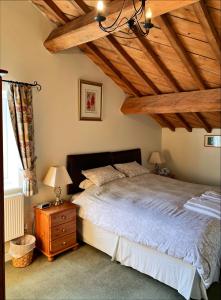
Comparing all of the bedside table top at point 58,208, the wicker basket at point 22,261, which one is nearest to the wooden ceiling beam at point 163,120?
the bedside table top at point 58,208

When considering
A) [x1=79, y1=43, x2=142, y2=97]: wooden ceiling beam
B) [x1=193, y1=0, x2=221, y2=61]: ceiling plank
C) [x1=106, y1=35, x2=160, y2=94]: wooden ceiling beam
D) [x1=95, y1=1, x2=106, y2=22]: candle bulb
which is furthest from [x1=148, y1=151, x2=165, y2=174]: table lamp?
[x1=95, y1=1, x2=106, y2=22]: candle bulb

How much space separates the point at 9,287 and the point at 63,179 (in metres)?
1.25

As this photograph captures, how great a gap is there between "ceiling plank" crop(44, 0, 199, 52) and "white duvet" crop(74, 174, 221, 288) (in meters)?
1.85

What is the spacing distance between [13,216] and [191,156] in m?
3.53

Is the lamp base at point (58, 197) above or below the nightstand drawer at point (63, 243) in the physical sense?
above

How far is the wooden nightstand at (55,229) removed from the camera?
2.84 metres

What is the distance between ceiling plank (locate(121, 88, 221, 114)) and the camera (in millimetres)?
3257

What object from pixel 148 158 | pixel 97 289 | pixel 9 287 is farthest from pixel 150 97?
pixel 9 287

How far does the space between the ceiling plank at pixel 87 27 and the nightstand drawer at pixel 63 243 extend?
2309 millimetres

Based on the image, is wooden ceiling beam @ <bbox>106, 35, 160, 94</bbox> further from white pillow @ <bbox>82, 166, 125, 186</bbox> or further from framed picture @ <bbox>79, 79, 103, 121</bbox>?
white pillow @ <bbox>82, 166, 125, 186</bbox>

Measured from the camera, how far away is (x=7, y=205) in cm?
271

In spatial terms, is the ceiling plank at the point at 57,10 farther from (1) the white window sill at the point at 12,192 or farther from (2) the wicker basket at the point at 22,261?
(2) the wicker basket at the point at 22,261

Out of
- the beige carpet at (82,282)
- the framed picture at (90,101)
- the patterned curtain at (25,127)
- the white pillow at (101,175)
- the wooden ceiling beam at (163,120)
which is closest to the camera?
the beige carpet at (82,282)

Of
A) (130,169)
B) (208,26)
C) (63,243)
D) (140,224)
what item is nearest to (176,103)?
(130,169)
